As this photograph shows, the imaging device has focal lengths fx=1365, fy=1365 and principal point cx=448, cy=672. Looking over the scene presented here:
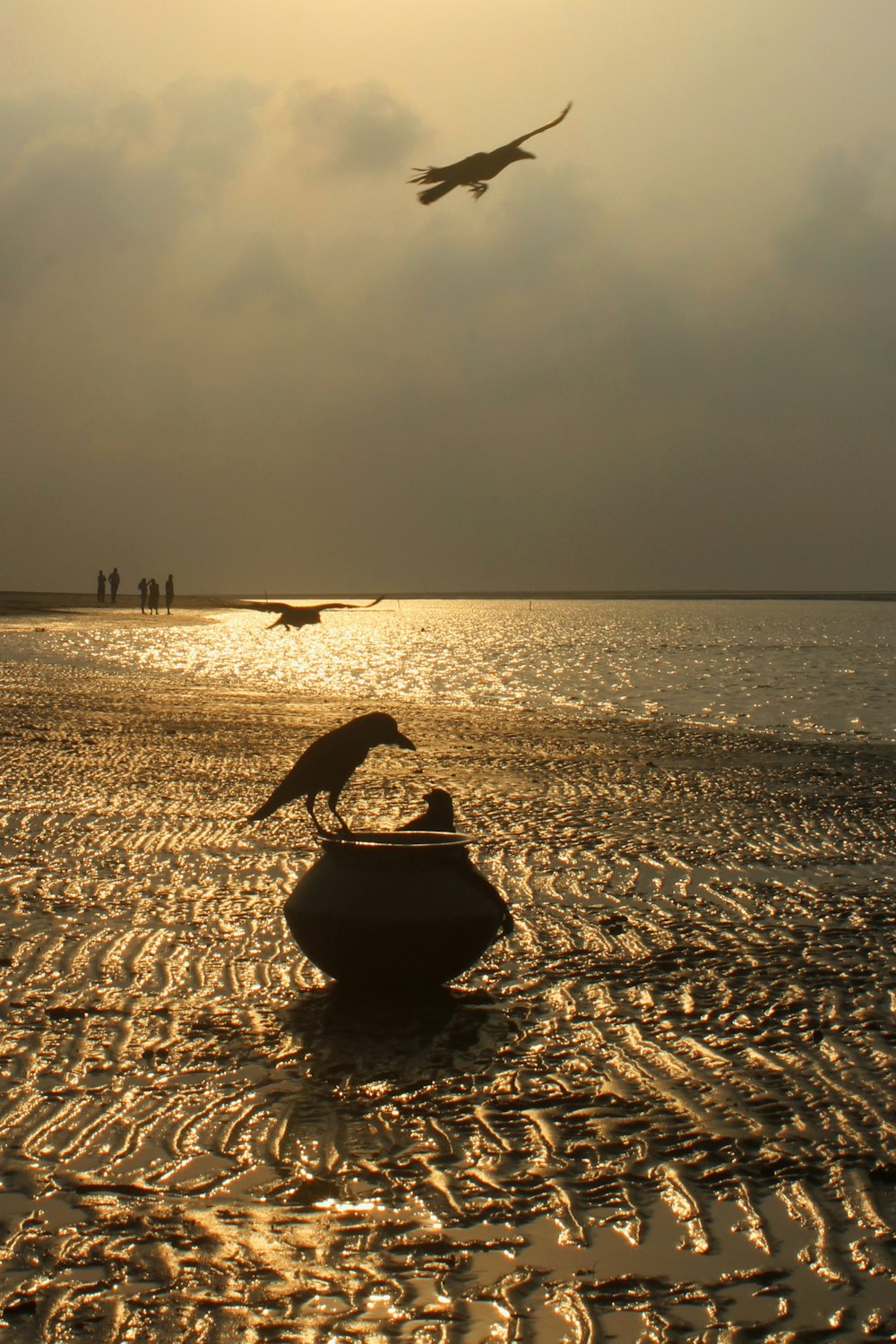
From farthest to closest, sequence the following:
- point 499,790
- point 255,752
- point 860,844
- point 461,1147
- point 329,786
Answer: point 255,752 < point 499,790 < point 860,844 < point 329,786 < point 461,1147

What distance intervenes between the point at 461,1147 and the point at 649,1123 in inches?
31.5

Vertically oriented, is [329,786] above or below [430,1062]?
above

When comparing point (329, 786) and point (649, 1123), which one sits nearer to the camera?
point (649, 1123)

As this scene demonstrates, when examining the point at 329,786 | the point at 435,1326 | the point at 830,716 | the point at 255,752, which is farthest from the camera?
the point at 830,716

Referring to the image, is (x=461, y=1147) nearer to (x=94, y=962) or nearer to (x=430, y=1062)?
(x=430, y=1062)

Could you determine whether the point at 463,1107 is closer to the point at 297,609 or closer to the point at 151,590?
the point at 297,609

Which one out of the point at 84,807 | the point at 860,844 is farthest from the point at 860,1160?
the point at 84,807

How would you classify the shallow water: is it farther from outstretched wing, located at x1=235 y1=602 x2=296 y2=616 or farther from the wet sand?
outstretched wing, located at x1=235 y1=602 x2=296 y2=616

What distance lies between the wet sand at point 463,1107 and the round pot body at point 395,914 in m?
0.23

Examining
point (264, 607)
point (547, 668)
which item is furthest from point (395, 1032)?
point (547, 668)

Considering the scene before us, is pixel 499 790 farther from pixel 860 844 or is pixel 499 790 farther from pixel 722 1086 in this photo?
pixel 722 1086

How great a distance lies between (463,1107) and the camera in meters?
5.45

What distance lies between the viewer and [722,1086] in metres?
5.78

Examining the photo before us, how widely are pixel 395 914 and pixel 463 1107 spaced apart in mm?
1311
